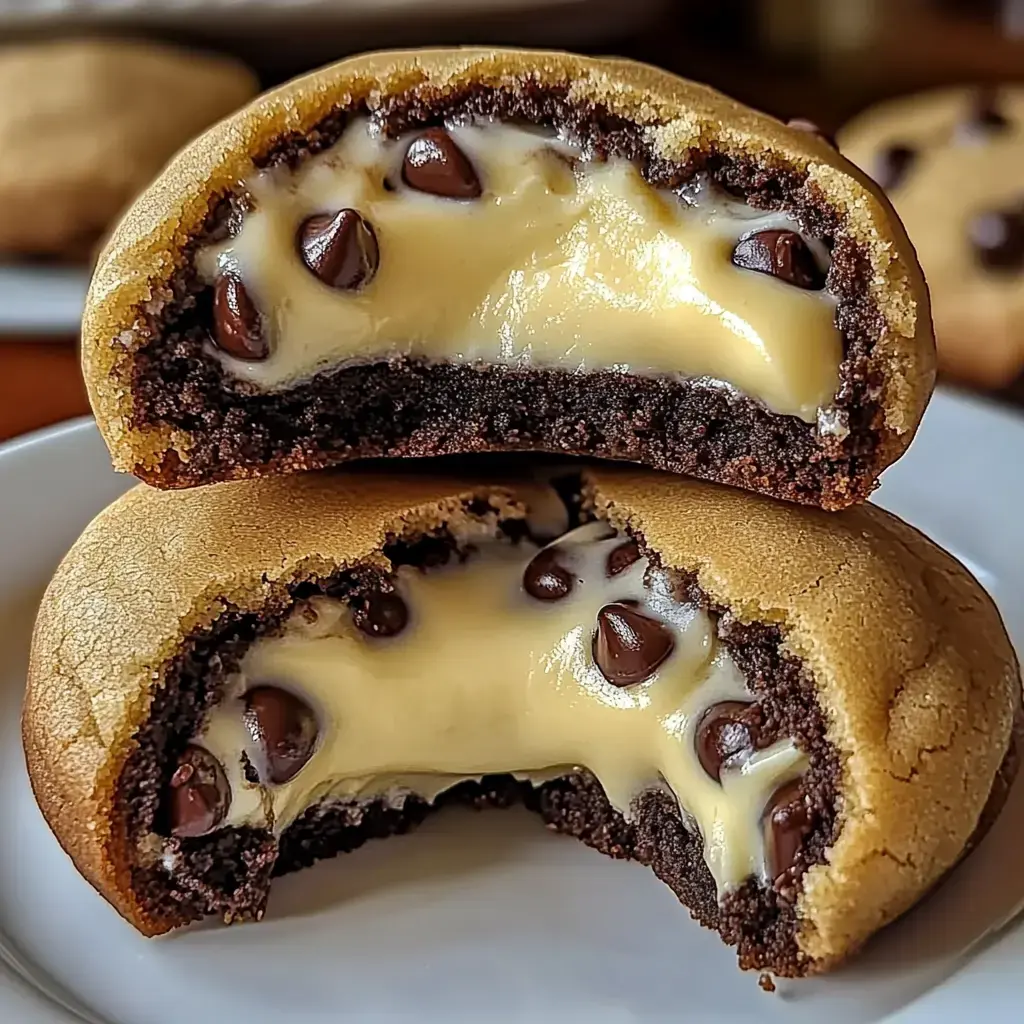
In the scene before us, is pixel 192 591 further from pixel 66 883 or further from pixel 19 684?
pixel 19 684

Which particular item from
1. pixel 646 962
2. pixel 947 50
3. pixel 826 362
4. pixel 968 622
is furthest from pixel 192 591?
pixel 947 50

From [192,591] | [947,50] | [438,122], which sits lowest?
[947,50]

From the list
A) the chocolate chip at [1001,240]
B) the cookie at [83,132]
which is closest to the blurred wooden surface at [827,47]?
the chocolate chip at [1001,240]

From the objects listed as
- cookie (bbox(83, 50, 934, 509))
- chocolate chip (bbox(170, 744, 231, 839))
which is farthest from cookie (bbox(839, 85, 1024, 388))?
chocolate chip (bbox(170, 744, 231, 839))

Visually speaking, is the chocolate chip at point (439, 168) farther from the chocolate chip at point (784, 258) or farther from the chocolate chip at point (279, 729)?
the chocolate chip at point (279, 729)

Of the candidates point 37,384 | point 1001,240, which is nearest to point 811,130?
point 1001,240

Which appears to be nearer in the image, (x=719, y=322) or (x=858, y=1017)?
(x=858, y=1017)
